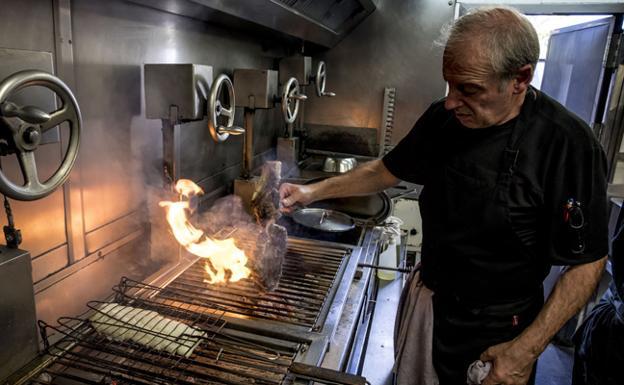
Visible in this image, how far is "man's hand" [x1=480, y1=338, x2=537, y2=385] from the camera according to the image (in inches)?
56.5


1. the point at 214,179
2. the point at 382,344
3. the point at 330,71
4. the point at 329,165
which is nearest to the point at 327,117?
the point at 330,71

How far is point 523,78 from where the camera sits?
1.35m

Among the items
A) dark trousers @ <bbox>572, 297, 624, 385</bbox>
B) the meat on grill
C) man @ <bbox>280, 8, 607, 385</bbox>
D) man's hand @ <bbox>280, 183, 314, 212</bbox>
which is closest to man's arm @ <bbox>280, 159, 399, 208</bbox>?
man's hand @ <bbox>280, 183, 314, 212</bbox>

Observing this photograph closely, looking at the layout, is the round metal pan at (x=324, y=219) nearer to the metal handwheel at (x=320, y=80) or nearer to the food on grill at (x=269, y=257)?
the food on grill at (x=269, y=257)

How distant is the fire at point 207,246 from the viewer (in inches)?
76.4

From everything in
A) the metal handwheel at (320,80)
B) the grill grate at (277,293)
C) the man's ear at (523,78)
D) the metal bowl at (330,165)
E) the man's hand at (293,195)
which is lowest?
the grill grate at (277,293)

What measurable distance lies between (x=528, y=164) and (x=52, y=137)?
1.58 meters

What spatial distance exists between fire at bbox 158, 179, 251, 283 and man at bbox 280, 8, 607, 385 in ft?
2.75

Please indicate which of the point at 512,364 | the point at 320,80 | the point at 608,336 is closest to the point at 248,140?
the point at 320,80

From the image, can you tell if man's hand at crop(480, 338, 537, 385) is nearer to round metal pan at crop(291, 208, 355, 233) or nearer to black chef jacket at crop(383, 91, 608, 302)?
black chef jacket at crop(383, 91, 608, 302)

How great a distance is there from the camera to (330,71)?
15.0 feet

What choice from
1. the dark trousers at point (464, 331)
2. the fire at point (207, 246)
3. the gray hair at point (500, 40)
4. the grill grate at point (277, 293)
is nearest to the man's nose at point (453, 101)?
Result: the gray hair at point (500, 40)

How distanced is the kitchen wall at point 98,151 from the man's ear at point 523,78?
59.6 inches

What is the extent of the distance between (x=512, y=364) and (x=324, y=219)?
4.71ft
